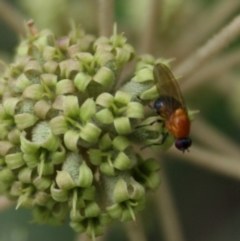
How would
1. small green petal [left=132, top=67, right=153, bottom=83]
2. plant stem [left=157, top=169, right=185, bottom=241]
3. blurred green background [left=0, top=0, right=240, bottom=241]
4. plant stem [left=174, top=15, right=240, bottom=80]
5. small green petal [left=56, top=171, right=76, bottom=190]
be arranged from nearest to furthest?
small green petal [left=56, top=171, right=76, bottom=190], small green petal [left=132, top=67, right=153, bottom=83], plant stem [left=174, top=15, right=240, bottom=80], plant stem [left=157, top=169, right=185, bottom=241], blurred green background [left=0, top=0, right=240, bottom=241]

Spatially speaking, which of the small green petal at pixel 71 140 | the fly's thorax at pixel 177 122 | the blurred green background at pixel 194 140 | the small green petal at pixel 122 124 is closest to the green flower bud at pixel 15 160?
the small green petal at pixel 71 140

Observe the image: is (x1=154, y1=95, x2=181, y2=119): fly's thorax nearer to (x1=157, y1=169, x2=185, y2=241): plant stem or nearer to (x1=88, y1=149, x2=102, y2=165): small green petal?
(x1=88, y1=149, x2=102, y2=165): small green petal

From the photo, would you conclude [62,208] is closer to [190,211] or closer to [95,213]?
[95,213]

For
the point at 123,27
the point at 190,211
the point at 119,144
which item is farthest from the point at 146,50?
the point at 190,211

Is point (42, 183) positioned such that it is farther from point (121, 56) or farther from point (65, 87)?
point (121, 56)

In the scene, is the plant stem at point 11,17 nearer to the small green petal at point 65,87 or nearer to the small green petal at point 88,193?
the small green petal at point 65,87

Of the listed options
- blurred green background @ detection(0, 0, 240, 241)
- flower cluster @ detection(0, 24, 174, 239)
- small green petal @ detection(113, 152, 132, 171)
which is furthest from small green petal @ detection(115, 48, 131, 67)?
blurred green background @ detection(0, 0, 240, 241)
